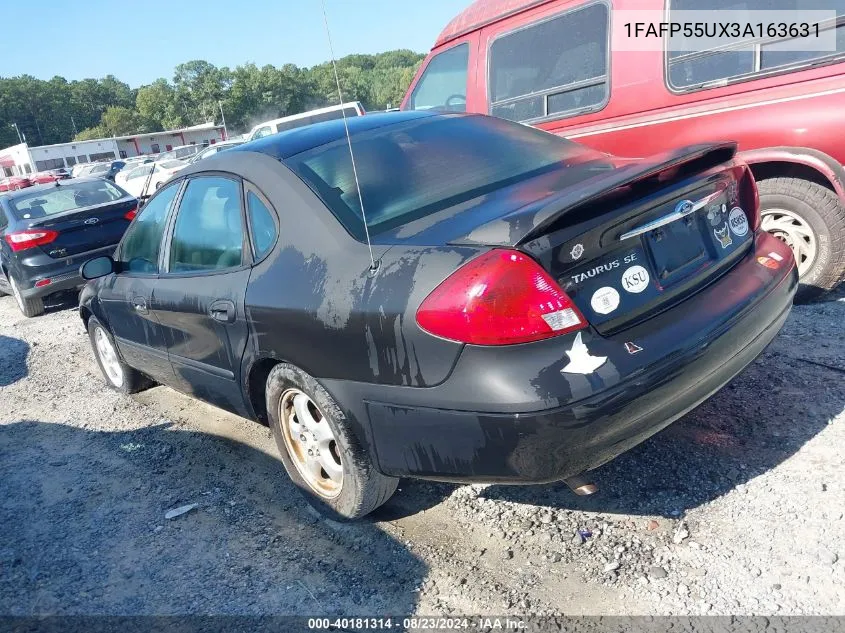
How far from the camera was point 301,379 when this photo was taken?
8.59 feet

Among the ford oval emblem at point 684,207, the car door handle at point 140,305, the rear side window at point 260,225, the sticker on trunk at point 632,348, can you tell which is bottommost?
the car door handle at point 140,305

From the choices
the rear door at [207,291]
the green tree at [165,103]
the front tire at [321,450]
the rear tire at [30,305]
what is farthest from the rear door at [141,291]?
the green tree at [165,103]

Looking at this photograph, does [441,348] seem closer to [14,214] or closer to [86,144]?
[14,214]

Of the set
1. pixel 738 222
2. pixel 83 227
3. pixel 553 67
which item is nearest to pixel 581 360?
pixel 738 222

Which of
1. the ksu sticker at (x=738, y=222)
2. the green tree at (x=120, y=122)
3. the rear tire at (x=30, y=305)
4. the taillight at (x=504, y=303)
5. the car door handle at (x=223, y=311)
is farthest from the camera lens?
the green tree at (x=120, y=122)

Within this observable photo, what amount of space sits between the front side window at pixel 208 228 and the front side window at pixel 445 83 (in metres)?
2.80

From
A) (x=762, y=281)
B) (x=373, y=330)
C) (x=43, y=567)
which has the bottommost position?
(x=43, y=567)

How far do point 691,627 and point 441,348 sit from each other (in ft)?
3.76

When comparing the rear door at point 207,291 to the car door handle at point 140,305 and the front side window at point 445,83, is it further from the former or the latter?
the front side window at point 445,83

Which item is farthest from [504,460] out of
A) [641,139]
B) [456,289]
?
[641,139]

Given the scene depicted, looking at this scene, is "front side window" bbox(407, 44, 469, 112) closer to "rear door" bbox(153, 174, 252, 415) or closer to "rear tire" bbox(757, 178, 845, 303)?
"rear tire" bbox(757, 178, 845, 303)

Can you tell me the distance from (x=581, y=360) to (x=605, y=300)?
24 centimetres

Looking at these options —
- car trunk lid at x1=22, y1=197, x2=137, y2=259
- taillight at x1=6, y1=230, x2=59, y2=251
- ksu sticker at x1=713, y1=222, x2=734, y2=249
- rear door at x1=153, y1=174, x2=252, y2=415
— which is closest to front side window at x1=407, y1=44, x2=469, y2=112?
rear door at x1=153, y1=174, x2=252, y2=415

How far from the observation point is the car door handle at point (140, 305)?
12.1 ft
